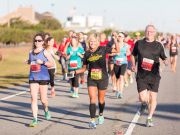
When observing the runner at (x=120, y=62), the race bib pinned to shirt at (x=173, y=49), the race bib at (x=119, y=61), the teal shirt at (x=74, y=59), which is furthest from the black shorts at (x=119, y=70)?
the race bib pinned to shirt at (x=173, y=49)

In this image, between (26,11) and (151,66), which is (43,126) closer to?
(151,66)

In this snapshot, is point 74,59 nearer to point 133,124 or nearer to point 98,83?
point 98,83

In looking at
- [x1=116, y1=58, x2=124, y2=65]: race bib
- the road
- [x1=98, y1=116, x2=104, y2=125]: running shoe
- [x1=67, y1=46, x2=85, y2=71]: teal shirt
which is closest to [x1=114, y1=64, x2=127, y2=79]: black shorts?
[x1=116, y1=58, x2=124, y2=65]: race bib

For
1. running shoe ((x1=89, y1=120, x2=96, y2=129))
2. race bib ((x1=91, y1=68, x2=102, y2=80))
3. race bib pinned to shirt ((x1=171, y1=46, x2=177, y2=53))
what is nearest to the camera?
running shoe ((x1=89, y1=120, x2=96, y2=129))

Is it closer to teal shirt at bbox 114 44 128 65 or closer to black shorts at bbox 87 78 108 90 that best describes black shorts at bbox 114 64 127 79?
teal shirt at bbox 114 44 128 65

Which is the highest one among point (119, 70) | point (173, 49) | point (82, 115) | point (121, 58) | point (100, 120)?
point (121, 58)

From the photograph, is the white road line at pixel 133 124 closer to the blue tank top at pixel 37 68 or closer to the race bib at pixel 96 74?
the race bib at pixel 96 74

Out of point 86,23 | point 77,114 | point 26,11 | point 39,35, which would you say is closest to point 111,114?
point 77,114

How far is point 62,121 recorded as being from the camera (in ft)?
36.3

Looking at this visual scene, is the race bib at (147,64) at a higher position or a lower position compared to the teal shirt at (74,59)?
higher

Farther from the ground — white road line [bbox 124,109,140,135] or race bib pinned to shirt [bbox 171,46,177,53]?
race bib pinned to shirt [bbox 171,46,177,53]

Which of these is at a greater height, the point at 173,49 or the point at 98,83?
the point at 98,83

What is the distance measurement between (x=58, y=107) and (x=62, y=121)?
92.5 inches

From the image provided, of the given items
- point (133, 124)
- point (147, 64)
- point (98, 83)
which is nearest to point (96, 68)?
point (98, 83)
